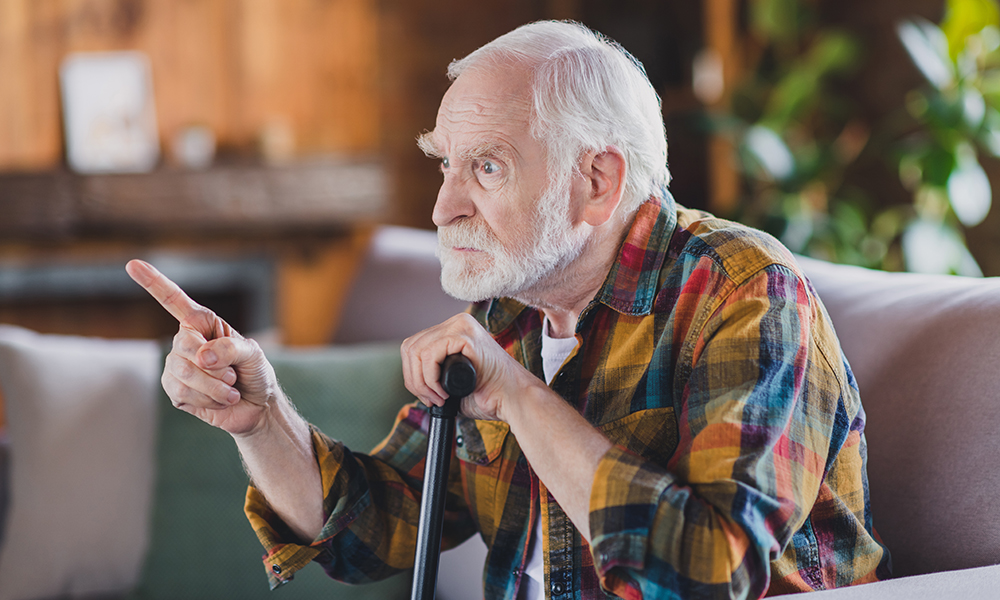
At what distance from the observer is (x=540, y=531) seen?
3.33ft

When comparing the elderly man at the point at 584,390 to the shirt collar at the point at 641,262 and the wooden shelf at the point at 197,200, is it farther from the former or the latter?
the wooden shelf at the point at 197,200

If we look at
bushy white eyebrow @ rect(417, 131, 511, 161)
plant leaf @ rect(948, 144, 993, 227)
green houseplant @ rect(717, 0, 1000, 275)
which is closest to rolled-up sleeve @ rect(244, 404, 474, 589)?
bushy white eyebrow @ rect(417, 131, 511, 161)

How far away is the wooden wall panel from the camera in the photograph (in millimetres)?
3459

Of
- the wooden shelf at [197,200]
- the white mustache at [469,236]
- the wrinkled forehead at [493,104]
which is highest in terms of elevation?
the wrinkled forehead at [493,104]

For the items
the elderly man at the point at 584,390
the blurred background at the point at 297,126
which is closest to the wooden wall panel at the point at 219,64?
the blurred background at the point at 297,126

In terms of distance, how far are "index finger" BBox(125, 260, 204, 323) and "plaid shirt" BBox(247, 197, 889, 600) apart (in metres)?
0.23

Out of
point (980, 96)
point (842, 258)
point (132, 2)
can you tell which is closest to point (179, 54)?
point (132, 2)

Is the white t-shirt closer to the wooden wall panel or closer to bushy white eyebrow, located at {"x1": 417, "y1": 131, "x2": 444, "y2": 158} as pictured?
bushy white eyebrow, located at {"x1": 417, "y1": 131, "x2": 444, "y2": 158}

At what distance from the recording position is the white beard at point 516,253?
955 mm

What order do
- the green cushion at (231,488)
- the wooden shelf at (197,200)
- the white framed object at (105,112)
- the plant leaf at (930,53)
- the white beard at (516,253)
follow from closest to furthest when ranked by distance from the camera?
1. the white beard at (516,253)
2. the green cushion at (231,488)
3. the plant leaf at (930,53)
4. the wooden shelf at (197,200)
5. the white framed object at (105,112)

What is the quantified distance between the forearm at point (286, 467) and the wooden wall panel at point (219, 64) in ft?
9.12

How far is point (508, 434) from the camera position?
1.04 meters

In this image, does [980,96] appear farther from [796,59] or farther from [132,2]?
[132,2]

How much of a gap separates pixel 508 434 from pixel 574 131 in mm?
362
